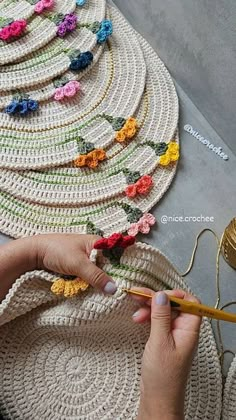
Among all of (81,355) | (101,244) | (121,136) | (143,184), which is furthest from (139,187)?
(81,355)

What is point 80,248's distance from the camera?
98cm

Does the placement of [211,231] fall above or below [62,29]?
below

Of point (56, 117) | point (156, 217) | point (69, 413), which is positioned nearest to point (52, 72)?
point (56, 117)

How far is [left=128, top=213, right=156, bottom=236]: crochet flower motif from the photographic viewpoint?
3.67 feet

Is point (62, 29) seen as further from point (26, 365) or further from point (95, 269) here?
point (26, 365)

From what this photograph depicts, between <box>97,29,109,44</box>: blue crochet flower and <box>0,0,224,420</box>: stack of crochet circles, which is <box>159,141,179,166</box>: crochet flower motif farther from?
<box>97,29,109,44</box>: blue crochet flower

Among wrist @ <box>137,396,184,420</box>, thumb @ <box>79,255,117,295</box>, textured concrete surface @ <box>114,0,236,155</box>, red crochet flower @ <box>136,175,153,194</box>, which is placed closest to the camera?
wrist @ <box>137,396,184,420</box>

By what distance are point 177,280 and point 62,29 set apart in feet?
1.78

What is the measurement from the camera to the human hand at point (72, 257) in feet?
3.11

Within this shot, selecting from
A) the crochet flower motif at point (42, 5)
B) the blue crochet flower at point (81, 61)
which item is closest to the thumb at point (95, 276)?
the blue crochet flower at point (81, 61)

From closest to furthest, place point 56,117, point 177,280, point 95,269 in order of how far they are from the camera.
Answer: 1. point 95,269
2. point 177,280
3. point 56,117

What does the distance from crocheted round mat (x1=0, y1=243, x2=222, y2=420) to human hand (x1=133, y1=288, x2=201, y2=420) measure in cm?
13

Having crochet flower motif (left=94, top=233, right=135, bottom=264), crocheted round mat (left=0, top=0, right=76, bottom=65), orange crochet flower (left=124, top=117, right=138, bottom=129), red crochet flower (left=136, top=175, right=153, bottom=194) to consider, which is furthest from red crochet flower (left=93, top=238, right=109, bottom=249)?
crocheted round mat (left=0, top=0, right=76, bottom=65)

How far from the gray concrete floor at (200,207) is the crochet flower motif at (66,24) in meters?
0.27
